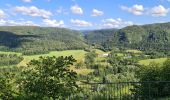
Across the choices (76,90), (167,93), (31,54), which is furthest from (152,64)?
(31,54)

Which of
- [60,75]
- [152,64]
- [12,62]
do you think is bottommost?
[12,62]

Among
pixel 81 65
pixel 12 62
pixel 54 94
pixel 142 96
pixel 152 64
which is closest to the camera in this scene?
pixel 54 94

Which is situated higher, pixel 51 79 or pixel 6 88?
pixel 51 79

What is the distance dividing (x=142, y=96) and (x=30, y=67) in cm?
414

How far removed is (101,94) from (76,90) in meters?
1.28

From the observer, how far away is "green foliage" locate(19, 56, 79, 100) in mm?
10297

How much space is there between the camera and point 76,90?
10.4 metres

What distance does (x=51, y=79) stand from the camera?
405 inches

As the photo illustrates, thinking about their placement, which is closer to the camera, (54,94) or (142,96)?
(54,94)

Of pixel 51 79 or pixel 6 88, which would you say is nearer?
pixel 51 79

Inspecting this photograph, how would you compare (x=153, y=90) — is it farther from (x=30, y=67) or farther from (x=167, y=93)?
(x=30, y=67)

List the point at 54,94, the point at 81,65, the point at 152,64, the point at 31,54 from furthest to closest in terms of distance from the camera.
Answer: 1. the point at 31,54
2. the point at 81,65
3. the point at 152,64
4. the point at 54,94

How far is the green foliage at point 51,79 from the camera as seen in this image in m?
10.3

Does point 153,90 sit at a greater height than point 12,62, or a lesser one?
greater
